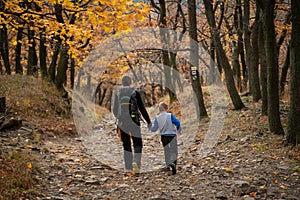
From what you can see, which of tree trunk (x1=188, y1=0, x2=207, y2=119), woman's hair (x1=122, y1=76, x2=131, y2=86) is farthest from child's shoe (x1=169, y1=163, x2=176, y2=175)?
tree trunk (x1=188, y1=0, x2=207, y2=119)

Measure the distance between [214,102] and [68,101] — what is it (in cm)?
760

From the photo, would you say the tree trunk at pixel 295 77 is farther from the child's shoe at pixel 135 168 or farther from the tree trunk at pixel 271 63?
the child's shoe at pixel 135 168

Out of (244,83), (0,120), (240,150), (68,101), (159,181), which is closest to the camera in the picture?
(159,181)

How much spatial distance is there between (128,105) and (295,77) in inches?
158

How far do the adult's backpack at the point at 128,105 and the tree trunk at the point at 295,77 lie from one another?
12.3 ft

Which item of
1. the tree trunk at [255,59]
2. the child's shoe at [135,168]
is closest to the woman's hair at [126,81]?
the child's shoe at [135,168]

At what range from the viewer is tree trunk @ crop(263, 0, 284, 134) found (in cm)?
841

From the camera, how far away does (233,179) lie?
6723 millimetres

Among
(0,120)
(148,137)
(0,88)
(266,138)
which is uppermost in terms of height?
(0,88)

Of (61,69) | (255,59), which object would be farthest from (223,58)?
(61,69)

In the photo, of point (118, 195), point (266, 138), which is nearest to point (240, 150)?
point (266, 138)

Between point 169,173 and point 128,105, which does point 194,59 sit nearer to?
point 128,105

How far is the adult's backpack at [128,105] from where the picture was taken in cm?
793

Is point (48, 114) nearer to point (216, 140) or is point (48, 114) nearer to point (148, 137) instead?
point (148, 137)
